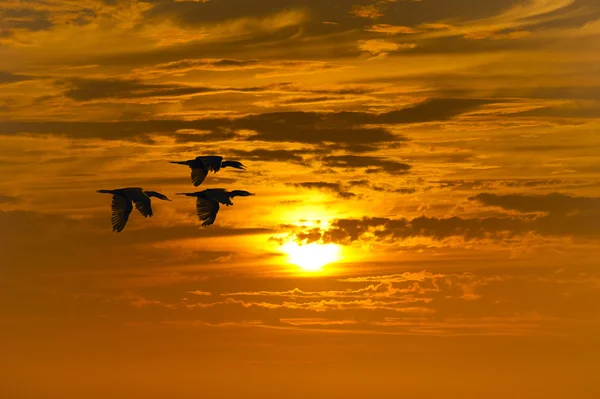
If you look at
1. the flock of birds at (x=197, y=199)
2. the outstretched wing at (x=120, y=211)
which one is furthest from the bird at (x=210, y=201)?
the outstretched wing at (x=120, y=211)

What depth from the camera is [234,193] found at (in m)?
150

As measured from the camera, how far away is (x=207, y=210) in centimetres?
14412

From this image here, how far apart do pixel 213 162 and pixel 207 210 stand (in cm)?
385

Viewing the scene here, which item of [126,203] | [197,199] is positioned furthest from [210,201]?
[126,203]

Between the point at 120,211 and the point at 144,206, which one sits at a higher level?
the point at 144,206

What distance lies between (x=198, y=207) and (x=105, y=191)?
24.9ft

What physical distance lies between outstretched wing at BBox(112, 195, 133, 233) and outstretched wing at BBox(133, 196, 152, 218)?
0.55 metres

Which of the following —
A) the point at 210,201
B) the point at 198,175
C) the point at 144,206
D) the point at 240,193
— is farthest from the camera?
the point at 240,193

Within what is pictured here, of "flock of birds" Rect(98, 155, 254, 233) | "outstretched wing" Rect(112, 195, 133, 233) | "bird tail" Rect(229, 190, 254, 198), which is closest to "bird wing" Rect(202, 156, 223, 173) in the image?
"flock of birds" Rect(98, 155, 254, 233)

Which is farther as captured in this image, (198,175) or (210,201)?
(210,201)

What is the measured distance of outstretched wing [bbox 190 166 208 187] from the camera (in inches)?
5586

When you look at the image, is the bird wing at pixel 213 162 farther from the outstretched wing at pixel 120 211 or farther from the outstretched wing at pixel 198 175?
the outstretched wing at pixel 120 211

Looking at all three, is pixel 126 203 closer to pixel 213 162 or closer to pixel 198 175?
pixel 198 175

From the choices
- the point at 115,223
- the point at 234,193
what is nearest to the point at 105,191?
the point at 115,223
